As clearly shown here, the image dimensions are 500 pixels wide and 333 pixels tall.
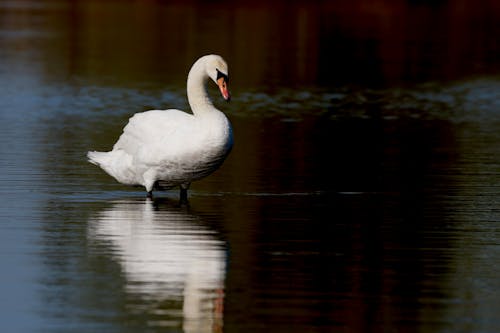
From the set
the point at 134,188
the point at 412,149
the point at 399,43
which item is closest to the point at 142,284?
the point at 134,188

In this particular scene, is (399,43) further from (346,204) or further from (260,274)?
(260,274)

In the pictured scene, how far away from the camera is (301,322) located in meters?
9.51

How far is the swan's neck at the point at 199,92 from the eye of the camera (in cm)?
1524

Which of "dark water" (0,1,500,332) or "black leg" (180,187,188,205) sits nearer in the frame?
"dark water" (0,1,500,332)

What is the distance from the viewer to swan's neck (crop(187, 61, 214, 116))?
15.2 metres

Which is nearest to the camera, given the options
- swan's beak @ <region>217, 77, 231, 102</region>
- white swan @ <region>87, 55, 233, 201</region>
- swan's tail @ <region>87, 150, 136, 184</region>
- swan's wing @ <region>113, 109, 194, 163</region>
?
white swan @ <region>87, 55, 233, 201</region>

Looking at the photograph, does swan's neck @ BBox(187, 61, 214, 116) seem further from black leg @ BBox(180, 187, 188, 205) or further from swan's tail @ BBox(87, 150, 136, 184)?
swan's tail @ BBox(87, 150, 136, 184)

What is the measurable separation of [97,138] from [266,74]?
14667 millimetres

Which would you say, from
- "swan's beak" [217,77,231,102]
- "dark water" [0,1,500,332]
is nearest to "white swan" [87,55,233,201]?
"swan's beak" [217,77,231,102]

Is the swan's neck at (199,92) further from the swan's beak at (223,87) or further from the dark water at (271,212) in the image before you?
the dark water at (271,212)

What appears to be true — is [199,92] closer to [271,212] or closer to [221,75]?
[221,75]

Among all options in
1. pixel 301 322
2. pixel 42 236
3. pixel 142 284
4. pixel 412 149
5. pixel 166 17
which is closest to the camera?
pixel 301 322

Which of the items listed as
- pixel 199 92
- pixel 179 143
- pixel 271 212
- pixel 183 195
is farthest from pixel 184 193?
pixel 271 212

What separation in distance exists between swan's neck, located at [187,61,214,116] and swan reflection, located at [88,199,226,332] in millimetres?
1052
